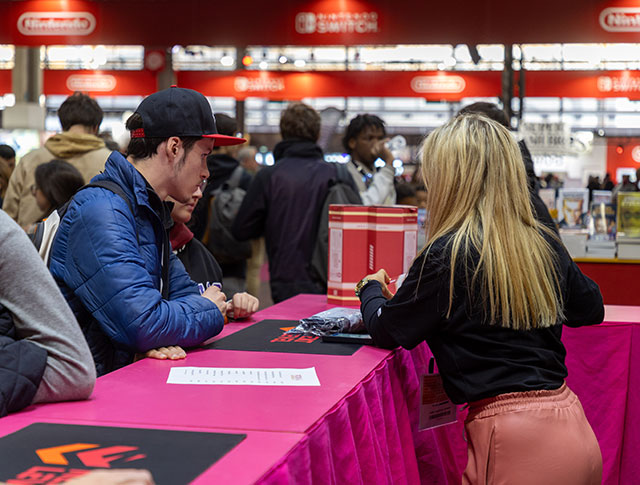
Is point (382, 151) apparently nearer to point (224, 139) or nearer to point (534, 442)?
point (224, 139)

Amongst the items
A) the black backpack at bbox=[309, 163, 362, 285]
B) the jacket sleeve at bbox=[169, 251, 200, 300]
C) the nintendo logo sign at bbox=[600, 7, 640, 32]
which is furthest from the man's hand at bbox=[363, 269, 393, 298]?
the nintendo logo sign at bbox=[600, 7, 640, 32]

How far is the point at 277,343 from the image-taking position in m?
2.26

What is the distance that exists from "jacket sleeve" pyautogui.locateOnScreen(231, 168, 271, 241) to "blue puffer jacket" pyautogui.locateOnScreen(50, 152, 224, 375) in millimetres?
2001

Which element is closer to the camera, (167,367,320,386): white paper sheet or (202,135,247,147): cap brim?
(167,367,320,386): white paper sheet

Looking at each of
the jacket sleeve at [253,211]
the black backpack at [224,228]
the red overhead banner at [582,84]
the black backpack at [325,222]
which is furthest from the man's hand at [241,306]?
the red overhead banner at [582,84]

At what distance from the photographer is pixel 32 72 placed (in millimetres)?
13805

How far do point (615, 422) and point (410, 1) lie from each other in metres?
5.70

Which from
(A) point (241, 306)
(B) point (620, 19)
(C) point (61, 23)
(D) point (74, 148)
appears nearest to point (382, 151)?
(D) point (74, 148)

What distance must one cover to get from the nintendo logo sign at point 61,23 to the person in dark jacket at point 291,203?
4.93 m

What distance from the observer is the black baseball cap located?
6.89ft

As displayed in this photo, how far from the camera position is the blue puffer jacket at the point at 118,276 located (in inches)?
73.9

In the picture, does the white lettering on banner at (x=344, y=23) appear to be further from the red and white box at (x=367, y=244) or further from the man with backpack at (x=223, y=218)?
the red and white box at (x=367, y=244)

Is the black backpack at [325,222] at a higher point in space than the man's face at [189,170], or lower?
lower

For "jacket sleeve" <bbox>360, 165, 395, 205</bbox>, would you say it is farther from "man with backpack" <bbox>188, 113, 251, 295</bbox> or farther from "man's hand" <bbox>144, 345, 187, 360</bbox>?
"man's hand" <bbox>144, 345, 187, 360</bbox>
